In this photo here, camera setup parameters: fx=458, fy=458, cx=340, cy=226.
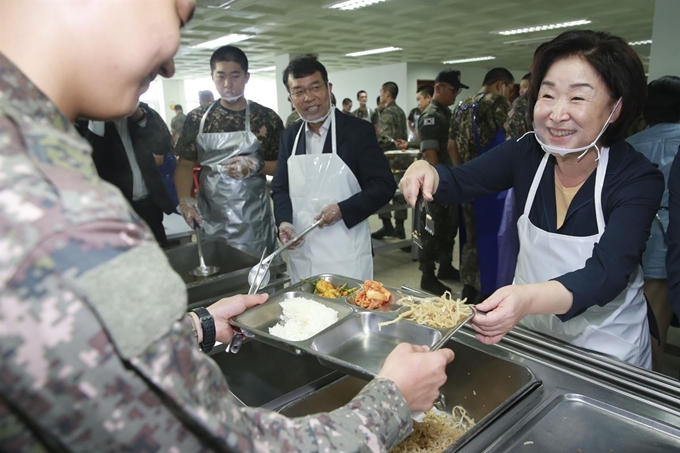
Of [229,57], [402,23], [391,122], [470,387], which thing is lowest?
[470,387]

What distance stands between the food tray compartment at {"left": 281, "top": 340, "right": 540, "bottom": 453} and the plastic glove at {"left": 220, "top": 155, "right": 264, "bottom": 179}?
6.29ft

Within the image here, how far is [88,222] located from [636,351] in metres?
1.65

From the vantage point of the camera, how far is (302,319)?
1485 mm

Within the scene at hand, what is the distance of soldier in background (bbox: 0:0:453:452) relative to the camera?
367mm

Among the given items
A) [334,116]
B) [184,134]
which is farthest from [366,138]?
[184,134]

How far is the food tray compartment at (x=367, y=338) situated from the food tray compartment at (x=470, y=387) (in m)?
0.08

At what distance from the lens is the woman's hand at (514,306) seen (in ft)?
3.83

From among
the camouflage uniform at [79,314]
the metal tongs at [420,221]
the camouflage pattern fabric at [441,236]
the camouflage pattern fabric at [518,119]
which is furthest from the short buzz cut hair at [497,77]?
the camouflage uniform at [79,314]

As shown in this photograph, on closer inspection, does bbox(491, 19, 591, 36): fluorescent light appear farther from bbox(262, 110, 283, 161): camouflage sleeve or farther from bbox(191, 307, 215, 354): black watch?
bbox(191, 307, 215, 354): black watch

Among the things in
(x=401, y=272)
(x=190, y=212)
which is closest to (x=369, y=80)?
(x=401, y=272)

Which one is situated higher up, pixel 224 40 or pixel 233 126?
pixel 224 40

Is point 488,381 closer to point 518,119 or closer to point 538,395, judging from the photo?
point 538,395

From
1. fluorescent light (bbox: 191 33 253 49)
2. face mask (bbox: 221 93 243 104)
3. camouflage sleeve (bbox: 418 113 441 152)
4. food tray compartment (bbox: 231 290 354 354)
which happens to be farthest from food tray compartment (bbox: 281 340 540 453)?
fluorescent light (bbox: 191 33 253 49)

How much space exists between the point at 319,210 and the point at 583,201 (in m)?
1.40
